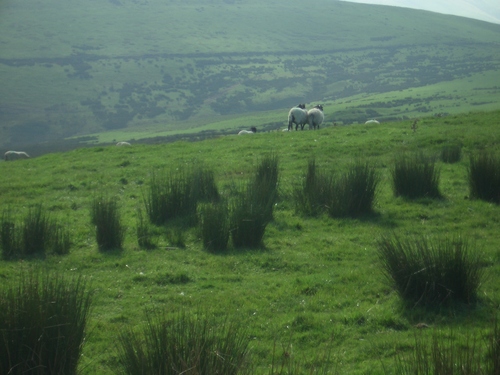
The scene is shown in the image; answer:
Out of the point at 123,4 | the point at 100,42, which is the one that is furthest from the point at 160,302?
the point at 123,4

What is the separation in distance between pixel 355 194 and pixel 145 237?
152 inches

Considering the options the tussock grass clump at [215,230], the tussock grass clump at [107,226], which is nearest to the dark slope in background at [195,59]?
the tussock grass clump at [107,226]

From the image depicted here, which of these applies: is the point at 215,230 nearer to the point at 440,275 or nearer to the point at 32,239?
the point at 32,239

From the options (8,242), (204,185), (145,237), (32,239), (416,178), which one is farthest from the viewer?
(204,185)

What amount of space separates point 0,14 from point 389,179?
92.1 metres

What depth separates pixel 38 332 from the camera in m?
4.55

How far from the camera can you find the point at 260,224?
983 cm

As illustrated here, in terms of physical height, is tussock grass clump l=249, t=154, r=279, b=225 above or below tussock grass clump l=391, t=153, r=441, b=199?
below

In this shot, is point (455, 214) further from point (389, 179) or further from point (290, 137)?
point (290, 137)

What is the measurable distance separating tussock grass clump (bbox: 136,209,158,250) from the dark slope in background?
115 feet

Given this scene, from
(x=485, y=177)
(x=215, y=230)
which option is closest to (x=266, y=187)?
(x=215, y=230)

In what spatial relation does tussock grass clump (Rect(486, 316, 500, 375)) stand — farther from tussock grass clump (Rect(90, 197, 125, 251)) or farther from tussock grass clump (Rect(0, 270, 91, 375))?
tussock grass clump (Rect(90, 197, 125, 251))

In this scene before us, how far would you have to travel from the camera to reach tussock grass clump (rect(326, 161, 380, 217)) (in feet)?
36.1

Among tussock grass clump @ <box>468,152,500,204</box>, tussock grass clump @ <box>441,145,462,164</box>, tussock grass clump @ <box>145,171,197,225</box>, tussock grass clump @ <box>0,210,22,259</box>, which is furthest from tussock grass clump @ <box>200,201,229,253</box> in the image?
tussock grass clump @ <box>441,145,462,164</box>
